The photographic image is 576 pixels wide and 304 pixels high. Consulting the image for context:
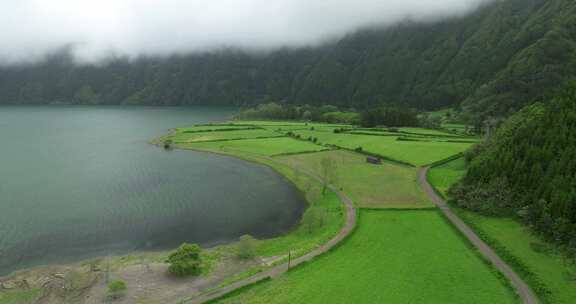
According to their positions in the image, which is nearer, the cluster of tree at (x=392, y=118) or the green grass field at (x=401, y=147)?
the green grass field at (x=401, y=147)

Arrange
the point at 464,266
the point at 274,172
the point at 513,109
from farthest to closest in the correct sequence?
the point at 513,109
the point at 274,172
the point at 464,266

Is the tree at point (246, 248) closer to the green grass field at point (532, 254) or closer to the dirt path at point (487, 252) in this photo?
the dirt path at point (487, 252)

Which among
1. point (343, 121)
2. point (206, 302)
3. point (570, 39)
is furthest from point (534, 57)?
point (206, 302)

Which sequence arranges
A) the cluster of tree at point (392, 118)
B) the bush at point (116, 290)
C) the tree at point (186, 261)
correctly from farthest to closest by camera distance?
the cluster of tree at point (392, 118) → the tree at point (186, 261) → the bush at point (116, 290)

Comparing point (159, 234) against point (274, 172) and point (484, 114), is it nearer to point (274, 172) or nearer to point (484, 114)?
point (274, 172)

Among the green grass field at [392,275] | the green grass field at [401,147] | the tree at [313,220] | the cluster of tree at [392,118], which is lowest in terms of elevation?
the green grass field at [392,275]

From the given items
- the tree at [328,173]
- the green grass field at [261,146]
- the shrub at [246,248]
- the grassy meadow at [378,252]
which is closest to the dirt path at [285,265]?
the grassy meadow at [378,252]

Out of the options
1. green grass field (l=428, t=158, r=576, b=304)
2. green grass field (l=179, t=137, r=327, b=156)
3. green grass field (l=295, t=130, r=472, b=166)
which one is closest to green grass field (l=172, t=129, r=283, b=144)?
green grass field (l=179, t=137, r=327, b=156)

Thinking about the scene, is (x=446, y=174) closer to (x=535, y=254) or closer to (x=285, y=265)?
(x=535, y=254)
